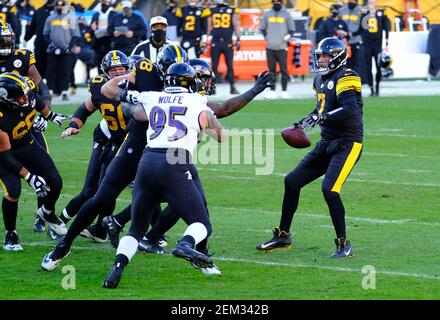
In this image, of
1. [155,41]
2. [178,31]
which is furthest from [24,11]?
[155,41]

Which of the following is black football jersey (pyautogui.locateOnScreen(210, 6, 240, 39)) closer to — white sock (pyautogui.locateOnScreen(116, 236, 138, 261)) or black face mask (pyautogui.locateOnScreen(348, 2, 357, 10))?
black face mask (pyautogui.locateOnScreen(348, 2, 357, 10))

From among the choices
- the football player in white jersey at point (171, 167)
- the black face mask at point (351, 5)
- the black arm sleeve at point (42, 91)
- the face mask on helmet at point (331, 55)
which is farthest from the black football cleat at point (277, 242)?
the black face mask at point (351, 5)

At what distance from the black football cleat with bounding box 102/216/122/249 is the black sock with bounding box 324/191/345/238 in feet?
5.48

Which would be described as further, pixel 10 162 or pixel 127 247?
pixel 10 162

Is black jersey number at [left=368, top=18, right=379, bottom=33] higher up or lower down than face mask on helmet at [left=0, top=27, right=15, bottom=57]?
lower down

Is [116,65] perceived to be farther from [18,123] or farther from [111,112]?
[18,123]

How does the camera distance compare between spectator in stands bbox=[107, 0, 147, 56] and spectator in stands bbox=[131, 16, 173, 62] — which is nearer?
spectator in stands bbox=[131, 16, 173, 62]

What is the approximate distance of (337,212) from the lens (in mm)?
8781

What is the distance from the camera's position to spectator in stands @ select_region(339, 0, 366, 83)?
23.7 meters

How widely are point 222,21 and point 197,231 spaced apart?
16.2 meters

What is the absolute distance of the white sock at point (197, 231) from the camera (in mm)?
7559

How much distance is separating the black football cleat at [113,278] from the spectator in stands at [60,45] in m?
14.2

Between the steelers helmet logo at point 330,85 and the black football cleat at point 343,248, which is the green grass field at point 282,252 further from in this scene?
the steelers helmet logo at point 330,85

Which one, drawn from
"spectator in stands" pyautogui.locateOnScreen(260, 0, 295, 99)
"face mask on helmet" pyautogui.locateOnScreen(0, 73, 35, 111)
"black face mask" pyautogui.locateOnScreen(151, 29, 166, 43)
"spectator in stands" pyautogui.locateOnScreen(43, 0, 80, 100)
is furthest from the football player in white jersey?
"spectator in stands" pyautogui.locateOnScreen(260, 0, 295, 99)
